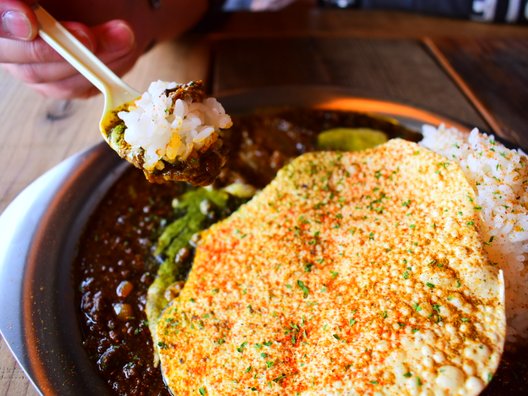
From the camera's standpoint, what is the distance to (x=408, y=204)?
63.2 inches

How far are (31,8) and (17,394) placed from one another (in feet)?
4.07

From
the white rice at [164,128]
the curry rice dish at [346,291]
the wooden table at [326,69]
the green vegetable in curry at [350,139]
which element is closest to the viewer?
the curry rice dish at [346,291]

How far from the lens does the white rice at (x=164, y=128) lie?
1.39 metres

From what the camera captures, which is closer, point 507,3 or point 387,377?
point 387,377

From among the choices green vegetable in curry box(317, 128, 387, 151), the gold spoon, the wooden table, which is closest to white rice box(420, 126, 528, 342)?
green vegetable in curry box(317, 128, 387, 151)

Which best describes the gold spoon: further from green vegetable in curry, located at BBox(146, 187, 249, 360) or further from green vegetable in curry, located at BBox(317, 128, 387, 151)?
green vegetable in curry, located at BBox(317, 128, 387, 151)

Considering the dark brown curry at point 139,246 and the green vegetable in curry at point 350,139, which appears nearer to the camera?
the dark brown curry at point 139,246

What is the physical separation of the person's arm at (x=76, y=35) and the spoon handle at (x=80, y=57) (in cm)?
6

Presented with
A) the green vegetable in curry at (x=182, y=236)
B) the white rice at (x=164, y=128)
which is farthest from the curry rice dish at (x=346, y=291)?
the white rice at (x=164, y=128)

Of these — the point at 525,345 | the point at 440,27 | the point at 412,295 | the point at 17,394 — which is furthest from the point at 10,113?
the point at 440,27

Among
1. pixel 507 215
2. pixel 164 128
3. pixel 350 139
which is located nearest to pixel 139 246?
pixel 164 128

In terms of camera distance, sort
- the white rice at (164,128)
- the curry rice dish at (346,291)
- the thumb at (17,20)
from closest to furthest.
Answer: the curry rice dish at (346,291) < the white rice at (164,128) < the thumb at (17,20)

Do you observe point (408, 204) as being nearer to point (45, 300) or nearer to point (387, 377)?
point (387, 377)

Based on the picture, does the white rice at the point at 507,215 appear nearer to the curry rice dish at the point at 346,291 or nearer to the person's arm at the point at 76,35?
the curry rice dish at the point at 346,291
